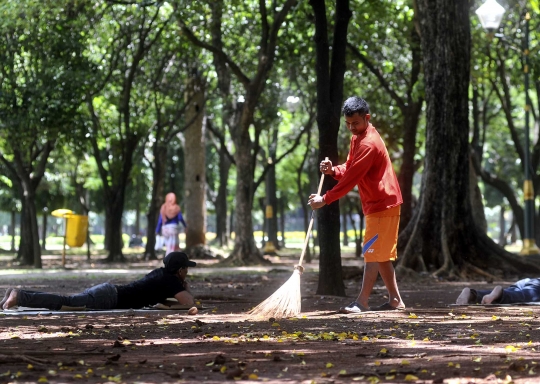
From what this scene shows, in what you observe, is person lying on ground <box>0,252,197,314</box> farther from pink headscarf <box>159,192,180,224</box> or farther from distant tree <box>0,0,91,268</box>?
distant tree <box>0,0,91,268</box>

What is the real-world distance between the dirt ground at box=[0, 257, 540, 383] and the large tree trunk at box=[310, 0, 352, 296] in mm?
923

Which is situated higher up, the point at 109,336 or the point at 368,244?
the point at 368,244

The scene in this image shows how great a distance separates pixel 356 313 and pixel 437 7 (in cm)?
1017

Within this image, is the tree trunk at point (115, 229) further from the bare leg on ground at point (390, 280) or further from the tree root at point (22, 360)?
Answer: the tree root at point (22, 360)

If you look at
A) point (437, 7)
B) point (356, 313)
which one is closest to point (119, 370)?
point (356, 313)

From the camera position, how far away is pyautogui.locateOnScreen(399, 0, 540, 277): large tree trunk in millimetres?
18391

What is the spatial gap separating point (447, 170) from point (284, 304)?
916 centimetres

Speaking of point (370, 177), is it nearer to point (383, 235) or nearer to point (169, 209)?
point (383, 235)

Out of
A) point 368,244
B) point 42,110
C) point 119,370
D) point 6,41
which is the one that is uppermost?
point 6,41

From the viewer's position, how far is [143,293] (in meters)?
10.7

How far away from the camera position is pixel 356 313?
10328mm

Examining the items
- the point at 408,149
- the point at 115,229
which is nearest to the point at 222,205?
the point at 115,229

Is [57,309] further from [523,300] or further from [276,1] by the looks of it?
[276,1]

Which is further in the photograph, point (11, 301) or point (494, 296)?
point (494, 296)
